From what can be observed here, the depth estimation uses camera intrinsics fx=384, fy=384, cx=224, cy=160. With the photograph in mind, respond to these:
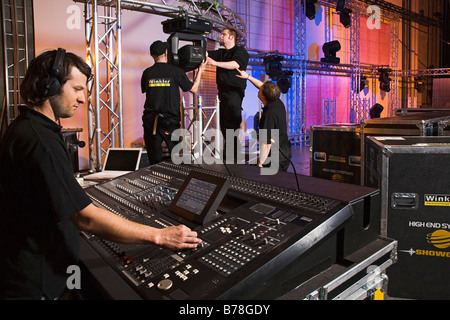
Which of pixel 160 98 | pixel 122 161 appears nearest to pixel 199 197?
pixel 122 161

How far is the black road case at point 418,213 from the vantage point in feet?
7.07

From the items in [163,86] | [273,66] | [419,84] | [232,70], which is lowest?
[163,86]

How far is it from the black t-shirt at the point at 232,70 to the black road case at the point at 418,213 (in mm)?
2765

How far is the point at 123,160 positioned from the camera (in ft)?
10.6

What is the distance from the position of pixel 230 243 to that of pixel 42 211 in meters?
0.56

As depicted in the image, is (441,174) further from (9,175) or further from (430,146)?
(9,175)

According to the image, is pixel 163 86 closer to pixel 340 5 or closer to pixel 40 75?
pixel 40 75

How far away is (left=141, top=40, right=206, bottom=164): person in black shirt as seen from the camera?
4.14 metres

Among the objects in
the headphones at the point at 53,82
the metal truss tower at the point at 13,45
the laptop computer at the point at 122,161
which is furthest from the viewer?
the metal truss tower at the point at 13,45

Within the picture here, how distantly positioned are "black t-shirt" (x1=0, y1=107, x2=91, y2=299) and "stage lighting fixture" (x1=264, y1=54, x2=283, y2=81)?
8.29 m

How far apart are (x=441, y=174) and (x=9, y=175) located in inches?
82.7

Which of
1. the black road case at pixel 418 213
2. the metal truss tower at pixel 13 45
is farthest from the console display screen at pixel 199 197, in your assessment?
the metal truss tower at pixel 13 45

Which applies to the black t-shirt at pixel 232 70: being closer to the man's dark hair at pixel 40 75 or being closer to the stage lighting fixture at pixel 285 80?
the man's dark hair at pixel 40 75

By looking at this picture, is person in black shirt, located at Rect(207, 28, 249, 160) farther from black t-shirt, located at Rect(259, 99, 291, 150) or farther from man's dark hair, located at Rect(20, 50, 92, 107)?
man's dark hair, located at Rect(20, 50, 92, 107)
